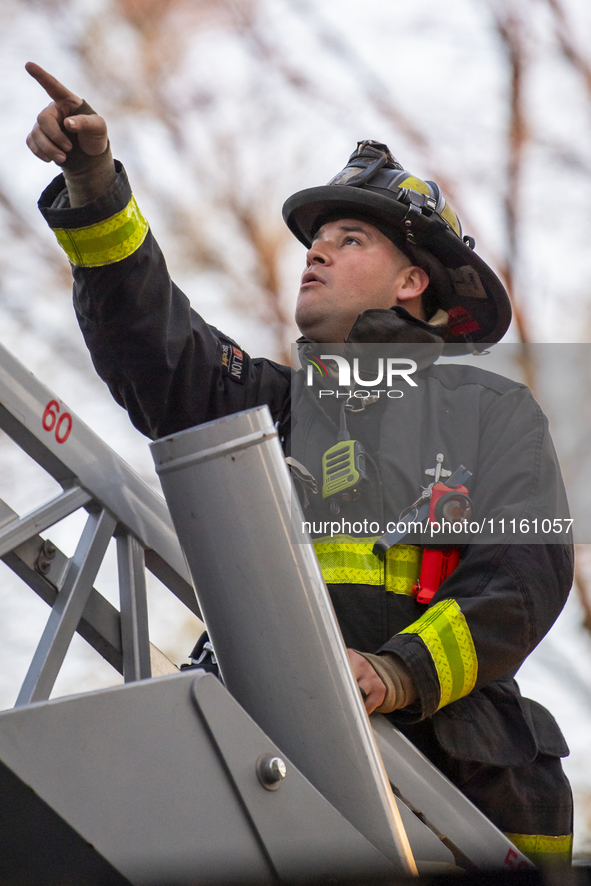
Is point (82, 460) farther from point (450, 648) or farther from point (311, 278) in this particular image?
point (311, 278)

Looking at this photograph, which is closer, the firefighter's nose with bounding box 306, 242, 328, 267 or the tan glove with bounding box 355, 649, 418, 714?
the tan glove with bounding box 355, 649, 418, 714

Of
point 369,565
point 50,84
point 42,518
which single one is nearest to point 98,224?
point 50,84

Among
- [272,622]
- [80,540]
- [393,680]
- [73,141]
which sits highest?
[73,141]

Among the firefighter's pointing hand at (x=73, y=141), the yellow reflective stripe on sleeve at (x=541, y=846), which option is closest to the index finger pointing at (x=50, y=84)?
the firefighter's pointing hand at (x=73, y=141)

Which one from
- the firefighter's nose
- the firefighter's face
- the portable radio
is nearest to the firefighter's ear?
the firefighter's face

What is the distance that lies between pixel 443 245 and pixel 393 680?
1.30m

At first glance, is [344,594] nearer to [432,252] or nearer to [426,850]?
[426,850]

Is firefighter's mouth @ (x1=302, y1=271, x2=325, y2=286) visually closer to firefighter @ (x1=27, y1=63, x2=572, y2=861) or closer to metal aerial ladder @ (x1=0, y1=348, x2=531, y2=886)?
firefighter @ (x1=27, y1=63, x2=572, y2=861)

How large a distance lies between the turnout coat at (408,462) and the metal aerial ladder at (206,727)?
0.57ft

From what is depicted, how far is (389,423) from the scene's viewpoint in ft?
6.48

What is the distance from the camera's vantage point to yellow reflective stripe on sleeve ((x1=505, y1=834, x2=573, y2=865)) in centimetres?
170

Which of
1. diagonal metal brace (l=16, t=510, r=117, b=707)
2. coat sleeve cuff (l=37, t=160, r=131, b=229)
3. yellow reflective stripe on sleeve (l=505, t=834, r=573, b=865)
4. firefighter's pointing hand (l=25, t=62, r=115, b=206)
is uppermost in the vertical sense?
firefighter's pointing hand (l=25, t=62, r=115, b=206)

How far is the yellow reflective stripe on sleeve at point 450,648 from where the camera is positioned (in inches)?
60.8

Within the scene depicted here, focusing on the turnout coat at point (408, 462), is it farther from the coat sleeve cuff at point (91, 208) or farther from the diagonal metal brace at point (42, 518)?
the diagonal metal brace at point (42, 518)
